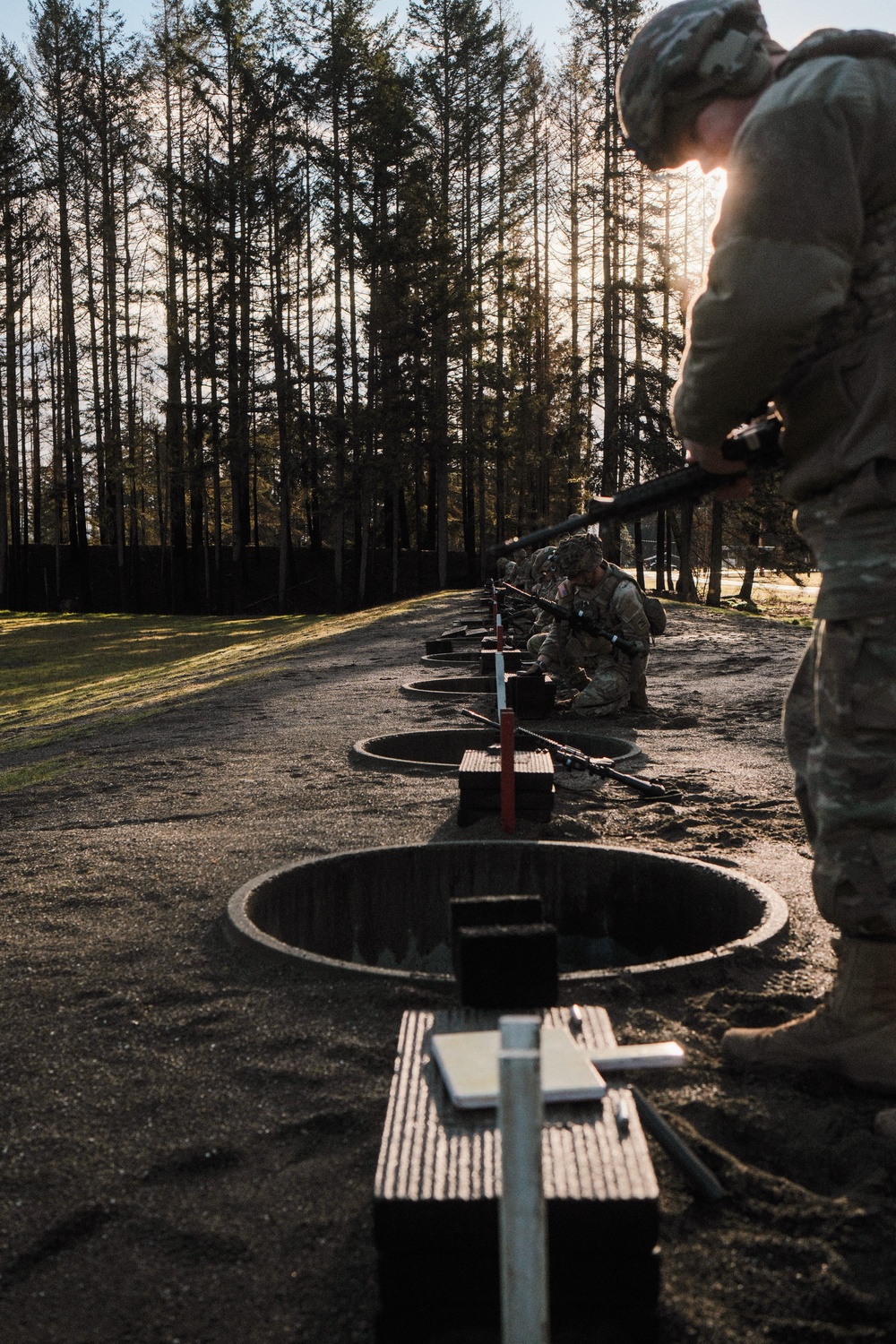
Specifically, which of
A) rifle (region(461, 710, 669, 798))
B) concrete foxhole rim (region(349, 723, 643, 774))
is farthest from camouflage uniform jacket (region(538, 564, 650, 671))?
rifle (region(461, 710, 669, 798))

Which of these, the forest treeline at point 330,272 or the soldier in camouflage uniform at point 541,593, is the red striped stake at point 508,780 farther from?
the forest treeline at point 330,272

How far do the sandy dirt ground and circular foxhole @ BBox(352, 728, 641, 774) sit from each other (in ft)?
6.36

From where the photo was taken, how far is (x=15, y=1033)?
314cm

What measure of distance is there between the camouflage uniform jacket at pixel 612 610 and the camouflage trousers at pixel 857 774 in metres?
6.97

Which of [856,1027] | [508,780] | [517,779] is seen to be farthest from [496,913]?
[517,779]

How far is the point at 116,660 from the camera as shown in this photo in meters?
19.4

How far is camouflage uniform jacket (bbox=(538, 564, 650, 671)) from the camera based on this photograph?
9695 millimetres

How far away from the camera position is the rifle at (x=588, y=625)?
9.31 meters

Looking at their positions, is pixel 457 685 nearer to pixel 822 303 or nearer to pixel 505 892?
pixel 505 892

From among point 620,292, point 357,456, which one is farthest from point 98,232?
point 620,292

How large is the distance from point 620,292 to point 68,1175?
1407 inches

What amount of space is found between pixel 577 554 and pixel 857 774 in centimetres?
717

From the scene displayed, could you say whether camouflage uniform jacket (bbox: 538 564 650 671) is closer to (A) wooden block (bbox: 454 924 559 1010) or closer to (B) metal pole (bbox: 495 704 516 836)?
(B) metal pole (bbox: 495 704 516 836)

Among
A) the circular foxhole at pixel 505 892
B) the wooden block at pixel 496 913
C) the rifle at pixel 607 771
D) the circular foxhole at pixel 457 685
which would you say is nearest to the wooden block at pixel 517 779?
the rifle at pixel 607 771
